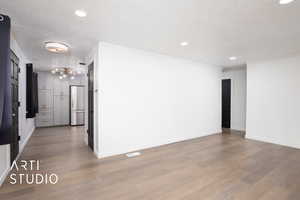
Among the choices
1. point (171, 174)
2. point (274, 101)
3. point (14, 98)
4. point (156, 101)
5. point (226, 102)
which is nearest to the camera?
point (171, 174)

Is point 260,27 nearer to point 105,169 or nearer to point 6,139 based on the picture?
point 105,169

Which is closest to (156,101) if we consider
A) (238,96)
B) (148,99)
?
(148,99)

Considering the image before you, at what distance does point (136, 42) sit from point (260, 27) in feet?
7.72

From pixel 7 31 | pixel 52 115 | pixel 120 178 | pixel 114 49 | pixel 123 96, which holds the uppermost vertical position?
pixel 114 49

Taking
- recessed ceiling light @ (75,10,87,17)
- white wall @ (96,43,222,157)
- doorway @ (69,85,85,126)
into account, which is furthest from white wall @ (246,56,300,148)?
doorway @ (69,85,85,126)

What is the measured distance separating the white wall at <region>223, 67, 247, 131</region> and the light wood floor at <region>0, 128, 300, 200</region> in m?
2.08

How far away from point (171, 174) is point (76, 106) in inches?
249

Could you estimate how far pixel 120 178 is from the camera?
2490mm

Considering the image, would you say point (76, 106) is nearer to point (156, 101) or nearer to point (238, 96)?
point (156, 101)

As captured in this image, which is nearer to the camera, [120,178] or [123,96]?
[120,178]

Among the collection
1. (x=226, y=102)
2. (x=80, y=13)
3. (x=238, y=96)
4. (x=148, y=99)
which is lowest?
(x=226, y=102)

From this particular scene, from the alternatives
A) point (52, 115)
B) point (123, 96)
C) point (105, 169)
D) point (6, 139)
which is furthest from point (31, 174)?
point (52, 115)

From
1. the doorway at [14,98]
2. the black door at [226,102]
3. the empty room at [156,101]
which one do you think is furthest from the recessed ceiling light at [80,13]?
the black door at [226,102]

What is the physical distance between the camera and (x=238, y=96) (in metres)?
6.14
